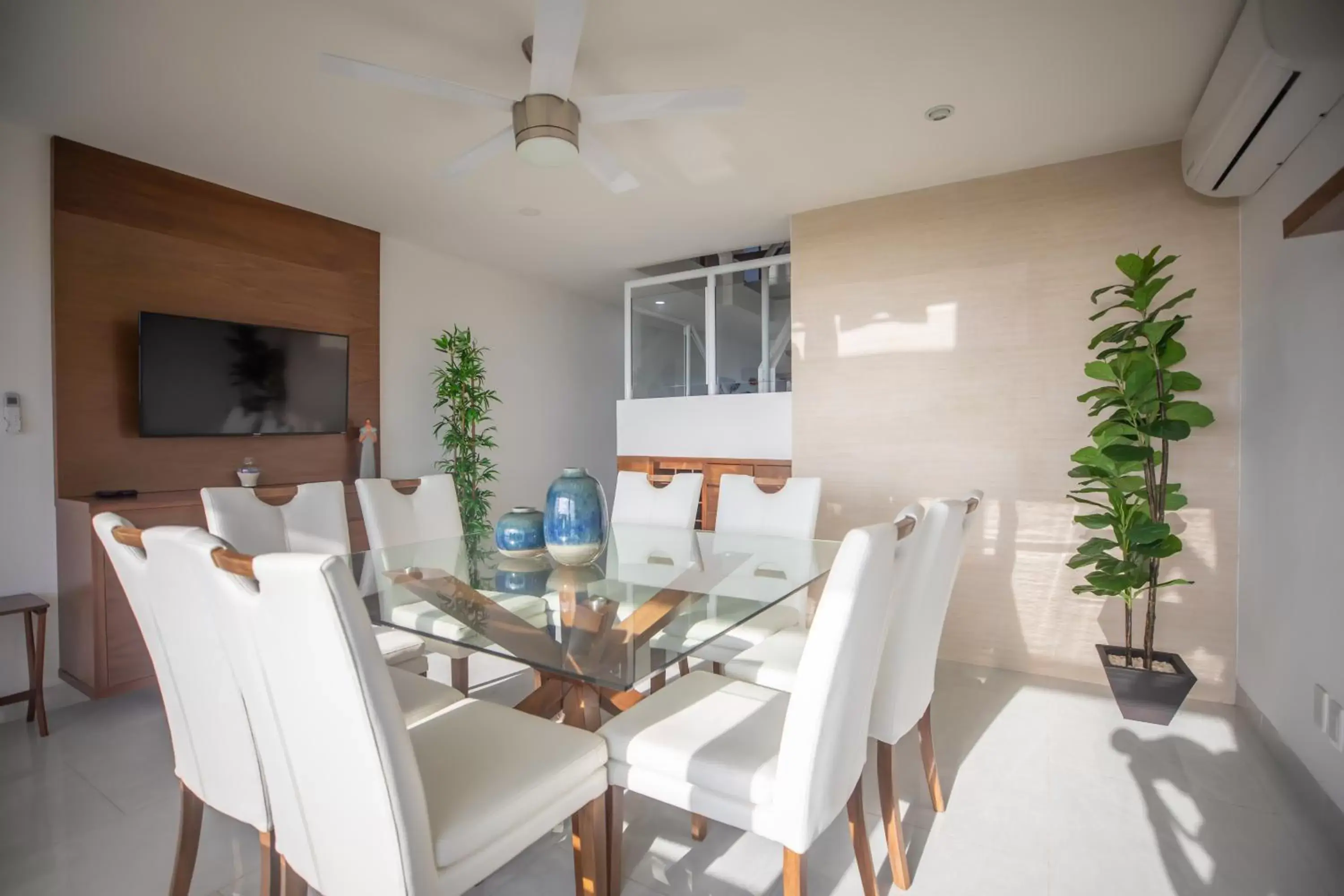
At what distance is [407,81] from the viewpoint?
1978mm

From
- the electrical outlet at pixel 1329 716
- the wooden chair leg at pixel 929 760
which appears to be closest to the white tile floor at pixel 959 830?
the wooden chair leg at pixel 929 760

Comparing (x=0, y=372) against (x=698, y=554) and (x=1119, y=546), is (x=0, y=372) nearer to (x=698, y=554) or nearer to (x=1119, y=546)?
(x=698, y=554)

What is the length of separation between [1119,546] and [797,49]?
2403mm

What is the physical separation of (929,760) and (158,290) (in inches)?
161

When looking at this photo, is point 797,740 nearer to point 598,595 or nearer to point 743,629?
point 598,595

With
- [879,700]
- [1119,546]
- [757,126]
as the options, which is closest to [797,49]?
[757,126]

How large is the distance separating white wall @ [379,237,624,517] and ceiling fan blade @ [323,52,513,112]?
2630 mm

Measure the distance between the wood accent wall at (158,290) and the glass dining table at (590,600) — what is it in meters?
1.75

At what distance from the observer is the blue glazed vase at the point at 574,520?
79.4 inches

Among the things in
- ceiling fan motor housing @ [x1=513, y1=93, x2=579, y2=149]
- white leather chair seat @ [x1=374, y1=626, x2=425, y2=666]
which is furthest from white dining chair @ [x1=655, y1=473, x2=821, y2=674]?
ceiling fan motor housing @ [x1=513, y1=93, x2=579, y2=149]

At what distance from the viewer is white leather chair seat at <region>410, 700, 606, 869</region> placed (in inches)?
43.8

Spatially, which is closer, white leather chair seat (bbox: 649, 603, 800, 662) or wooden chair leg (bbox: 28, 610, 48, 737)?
white leather chair seat (bbox: 649, 603, 800, 662)

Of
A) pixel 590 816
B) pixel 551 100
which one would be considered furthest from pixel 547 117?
pixel 590 816

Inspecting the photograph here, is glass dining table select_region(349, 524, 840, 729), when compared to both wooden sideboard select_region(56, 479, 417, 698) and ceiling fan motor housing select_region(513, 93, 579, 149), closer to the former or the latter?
wooden sideboard select_region(56, 479, 417, 698)
